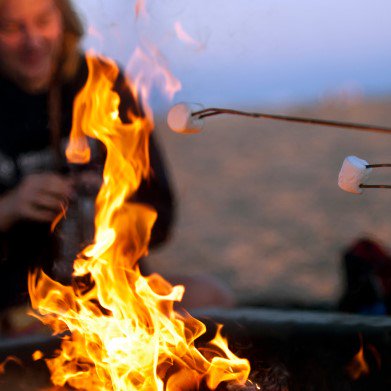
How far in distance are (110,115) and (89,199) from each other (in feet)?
0.85

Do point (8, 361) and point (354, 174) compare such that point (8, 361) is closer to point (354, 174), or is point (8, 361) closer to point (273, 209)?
point (354, 174)

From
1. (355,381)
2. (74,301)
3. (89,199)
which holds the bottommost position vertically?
(355,381)

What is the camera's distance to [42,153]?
2273 mm

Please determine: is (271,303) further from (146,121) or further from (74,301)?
(74,301)

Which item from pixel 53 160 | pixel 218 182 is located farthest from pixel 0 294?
pixel 218 182

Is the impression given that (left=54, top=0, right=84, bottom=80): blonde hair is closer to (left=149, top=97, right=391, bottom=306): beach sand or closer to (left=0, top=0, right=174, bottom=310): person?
(left=0, top=0, right=174, bottom=310): person

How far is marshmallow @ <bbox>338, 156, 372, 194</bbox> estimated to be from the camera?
4.42 feet

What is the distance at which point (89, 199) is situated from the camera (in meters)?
2.08

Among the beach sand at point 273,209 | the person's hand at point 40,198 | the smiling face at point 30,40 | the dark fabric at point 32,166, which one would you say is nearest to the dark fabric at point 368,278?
the dark fabric at point 32,166

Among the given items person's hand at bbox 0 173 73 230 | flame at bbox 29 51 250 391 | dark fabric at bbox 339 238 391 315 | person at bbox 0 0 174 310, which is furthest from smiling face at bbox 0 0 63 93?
dark fabric at bbox 339 238 391 315

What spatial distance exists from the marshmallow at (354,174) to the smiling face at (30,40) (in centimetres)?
125

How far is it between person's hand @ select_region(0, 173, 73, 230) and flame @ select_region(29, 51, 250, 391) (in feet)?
0.31

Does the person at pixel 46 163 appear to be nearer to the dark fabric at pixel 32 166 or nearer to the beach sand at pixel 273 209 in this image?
the dark fabric at pixel 32 166

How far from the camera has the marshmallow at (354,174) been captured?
53.0 inches
